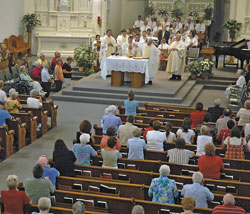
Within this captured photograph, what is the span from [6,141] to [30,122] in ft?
3.52

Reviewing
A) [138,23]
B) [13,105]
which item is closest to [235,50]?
[138,23]

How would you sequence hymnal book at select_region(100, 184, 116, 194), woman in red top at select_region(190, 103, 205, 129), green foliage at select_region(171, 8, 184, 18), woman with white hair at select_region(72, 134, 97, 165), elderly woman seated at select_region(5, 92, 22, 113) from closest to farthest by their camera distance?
hymnal book at select_region(100, 184, 116, 194) < woman with white hair at select_region(72, 134, 97, 165) < woman in red top at select_region(190, 103, 205, 129) < elderly woman seated at select_region(5, 92, 22, 113) < green foliage at select_region(171, 8, 184, 18)

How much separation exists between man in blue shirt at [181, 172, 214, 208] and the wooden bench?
13.8m

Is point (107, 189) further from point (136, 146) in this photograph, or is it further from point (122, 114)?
point (122, 114)

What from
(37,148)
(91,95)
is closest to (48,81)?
(91,95)

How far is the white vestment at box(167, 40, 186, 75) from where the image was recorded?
54.4 feet

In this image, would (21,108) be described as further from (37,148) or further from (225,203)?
(225,203)

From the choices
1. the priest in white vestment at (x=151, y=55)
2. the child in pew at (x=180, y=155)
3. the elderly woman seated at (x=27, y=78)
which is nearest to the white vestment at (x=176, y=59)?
the priest in white vestment at (x=151, y=55)

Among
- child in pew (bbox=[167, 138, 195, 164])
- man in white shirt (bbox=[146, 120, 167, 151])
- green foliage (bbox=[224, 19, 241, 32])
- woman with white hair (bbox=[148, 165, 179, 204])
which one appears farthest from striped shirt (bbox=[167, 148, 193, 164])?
green foliage (bbox=[224, 19, 241, 32])

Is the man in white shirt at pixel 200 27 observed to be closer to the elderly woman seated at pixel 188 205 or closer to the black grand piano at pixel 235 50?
the black grand piano at pixel 235 50

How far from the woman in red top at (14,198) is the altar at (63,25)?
15340mm

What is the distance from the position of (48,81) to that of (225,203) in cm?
984

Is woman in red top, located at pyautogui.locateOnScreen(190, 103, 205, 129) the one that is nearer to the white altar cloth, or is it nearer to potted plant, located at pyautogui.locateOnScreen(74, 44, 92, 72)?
the white altar cloth

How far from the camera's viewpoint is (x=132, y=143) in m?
8.39
